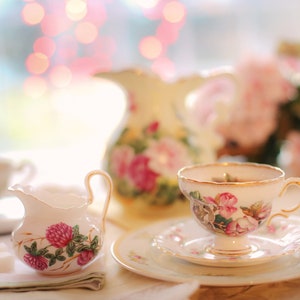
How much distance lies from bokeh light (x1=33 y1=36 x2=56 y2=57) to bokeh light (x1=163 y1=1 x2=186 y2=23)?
466 mm

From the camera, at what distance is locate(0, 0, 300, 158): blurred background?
250 centimetres

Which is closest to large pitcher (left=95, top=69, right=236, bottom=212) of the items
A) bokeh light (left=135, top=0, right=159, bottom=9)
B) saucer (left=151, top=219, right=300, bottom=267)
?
saucer (left=151, top=219, right=300, bottom=267)

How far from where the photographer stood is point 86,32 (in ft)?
8.36

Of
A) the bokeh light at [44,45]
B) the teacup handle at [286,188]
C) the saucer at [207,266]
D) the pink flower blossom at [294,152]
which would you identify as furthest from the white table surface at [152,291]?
the bokeh light at [44,45]

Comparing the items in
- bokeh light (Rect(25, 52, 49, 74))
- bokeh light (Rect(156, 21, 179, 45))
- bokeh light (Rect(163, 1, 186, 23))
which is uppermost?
bokeh light (Rect(163, 1, 186, 23))

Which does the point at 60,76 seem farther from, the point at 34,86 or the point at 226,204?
the point at 226,204

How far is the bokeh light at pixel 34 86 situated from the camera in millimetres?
2602

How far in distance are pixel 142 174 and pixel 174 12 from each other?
159 cm

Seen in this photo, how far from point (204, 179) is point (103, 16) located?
1714mm

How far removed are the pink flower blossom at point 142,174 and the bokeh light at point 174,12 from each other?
1.56m

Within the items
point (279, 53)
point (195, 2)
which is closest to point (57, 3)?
point (195, 2)

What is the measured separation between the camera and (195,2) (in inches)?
102

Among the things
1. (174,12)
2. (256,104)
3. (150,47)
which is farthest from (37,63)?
(256,104)

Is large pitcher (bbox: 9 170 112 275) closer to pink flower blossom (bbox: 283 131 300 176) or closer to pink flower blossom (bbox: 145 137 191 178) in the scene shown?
pink flower blossom (bbox: 145 137 191 178)
